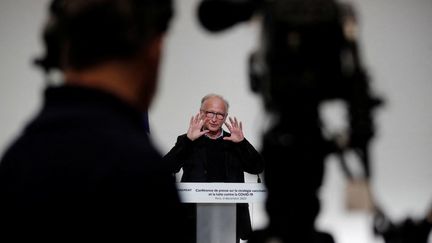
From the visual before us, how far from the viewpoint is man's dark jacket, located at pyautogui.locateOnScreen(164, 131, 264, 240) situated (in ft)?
10.6

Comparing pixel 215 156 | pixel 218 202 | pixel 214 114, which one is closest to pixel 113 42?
pixel 218 202

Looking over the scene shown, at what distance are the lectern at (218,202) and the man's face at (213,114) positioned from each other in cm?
46

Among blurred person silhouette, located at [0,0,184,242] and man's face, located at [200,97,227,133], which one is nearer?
blurred person silhouette, located at [0,0,184,242]

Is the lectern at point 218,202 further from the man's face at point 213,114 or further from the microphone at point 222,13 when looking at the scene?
the microphone at point 222,13

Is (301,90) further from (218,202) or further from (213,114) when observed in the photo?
(213,114)

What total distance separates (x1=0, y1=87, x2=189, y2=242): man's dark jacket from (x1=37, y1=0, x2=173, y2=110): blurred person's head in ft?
0.15

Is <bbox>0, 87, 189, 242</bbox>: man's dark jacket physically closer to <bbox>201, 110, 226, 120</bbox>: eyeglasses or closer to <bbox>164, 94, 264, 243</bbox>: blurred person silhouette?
<bbox>164, 94, 264, 243</bbox>: blurred person silhouette

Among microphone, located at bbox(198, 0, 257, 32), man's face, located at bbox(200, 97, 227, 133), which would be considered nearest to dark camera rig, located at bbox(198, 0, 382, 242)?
microphone, located at bbox(198, 0, 257, 32)

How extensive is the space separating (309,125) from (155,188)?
221mm

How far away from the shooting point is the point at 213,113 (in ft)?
11.4

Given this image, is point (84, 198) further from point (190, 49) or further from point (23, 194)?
point (190, 49)

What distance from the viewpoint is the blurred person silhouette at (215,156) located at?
3.23m

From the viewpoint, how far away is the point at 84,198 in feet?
1.83

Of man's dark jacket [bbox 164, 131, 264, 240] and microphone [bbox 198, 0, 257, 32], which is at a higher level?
microphone [bbox 198, 0, 257, 32]
